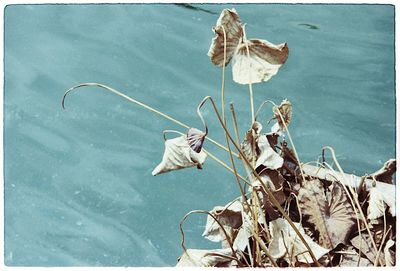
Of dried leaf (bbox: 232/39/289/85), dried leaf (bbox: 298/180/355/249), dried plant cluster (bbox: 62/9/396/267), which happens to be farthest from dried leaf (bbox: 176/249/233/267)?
dried leaf (bbox: 232/39/289/85)

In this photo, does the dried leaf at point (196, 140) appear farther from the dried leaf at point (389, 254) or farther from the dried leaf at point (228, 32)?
the dried leaf at point (389, 254)

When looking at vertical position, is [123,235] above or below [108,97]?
below

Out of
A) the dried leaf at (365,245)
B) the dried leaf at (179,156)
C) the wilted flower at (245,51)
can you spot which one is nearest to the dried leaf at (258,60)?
the wilted flower at (245,51)

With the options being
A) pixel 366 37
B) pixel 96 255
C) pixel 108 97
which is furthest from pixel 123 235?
pixel 366 37

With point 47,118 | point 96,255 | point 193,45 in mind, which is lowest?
point 96,255

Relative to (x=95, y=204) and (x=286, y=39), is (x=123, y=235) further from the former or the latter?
(x=286, y=39)

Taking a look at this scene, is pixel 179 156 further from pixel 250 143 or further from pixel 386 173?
pixel 386 173
